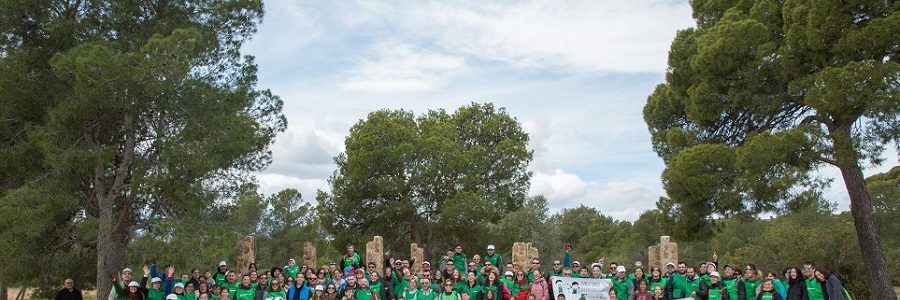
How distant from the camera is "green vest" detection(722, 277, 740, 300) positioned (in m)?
11.5

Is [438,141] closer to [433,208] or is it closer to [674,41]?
[433,208]

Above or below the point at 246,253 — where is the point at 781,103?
above

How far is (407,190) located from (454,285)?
18.9 metres

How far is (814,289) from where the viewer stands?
10.4m

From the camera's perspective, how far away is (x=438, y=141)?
31594 millimetres

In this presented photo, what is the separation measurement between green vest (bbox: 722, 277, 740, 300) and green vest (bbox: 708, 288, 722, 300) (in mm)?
184

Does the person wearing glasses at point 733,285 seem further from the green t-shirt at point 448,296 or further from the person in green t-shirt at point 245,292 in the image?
the person in green t-shirt at point 245,292

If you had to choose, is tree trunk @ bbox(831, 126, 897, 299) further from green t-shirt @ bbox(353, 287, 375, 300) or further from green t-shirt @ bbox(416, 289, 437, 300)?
green t-shirt @ bbox(353, 287, 375, 300)

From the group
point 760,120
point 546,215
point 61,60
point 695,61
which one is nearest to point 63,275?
point 61,60

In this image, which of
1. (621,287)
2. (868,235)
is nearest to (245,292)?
(621,287)

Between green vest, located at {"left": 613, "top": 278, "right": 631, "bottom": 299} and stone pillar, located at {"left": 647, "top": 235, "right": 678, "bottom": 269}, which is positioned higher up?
stone pillar, located at {"left": 647, "top": 235, "right": 678, "bottom": 269}

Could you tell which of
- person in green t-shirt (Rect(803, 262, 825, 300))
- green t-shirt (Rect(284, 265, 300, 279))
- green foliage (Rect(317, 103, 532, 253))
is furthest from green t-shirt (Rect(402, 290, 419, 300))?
green foliage (Rect(317, 103, 532, 253))

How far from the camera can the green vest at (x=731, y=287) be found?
11547mm

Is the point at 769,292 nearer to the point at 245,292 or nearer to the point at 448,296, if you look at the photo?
the point at 448,296
